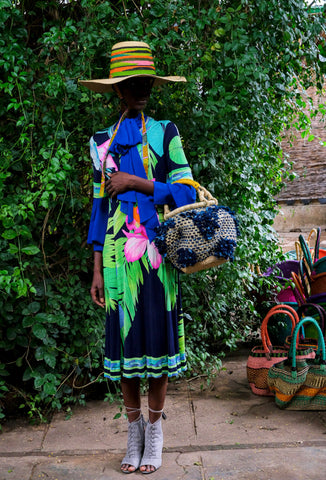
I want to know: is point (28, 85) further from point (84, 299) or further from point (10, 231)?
point (84, 299)

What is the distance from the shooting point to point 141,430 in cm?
284

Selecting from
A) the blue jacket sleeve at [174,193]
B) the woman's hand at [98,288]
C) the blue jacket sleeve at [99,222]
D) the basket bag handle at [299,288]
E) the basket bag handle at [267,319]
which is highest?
the blue jacket sleeve at [174,193]

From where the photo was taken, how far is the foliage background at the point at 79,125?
3.06 m

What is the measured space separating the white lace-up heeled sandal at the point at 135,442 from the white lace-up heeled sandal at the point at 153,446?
0.04m

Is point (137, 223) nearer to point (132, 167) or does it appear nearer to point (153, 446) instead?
point (132, 167)

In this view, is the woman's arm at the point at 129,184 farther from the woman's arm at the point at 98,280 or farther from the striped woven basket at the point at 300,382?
the striped woven basket at the point at 300,382

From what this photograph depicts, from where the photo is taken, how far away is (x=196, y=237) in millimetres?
2410

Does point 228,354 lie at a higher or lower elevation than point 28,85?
lower

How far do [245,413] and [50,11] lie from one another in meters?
2.77

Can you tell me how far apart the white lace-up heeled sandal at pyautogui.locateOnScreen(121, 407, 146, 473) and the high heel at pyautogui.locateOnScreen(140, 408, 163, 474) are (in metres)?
0.04

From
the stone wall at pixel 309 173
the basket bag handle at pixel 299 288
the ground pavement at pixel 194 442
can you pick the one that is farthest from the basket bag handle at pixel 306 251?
the stone wall at pixel 309 173

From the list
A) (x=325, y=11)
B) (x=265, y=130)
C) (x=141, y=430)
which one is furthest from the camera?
(x=265, y=130)

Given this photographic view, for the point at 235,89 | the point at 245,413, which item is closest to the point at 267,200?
the point at 235,89

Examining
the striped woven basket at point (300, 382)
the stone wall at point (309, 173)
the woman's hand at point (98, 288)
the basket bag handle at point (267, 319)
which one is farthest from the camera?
the stone wall at point (309, 173)
